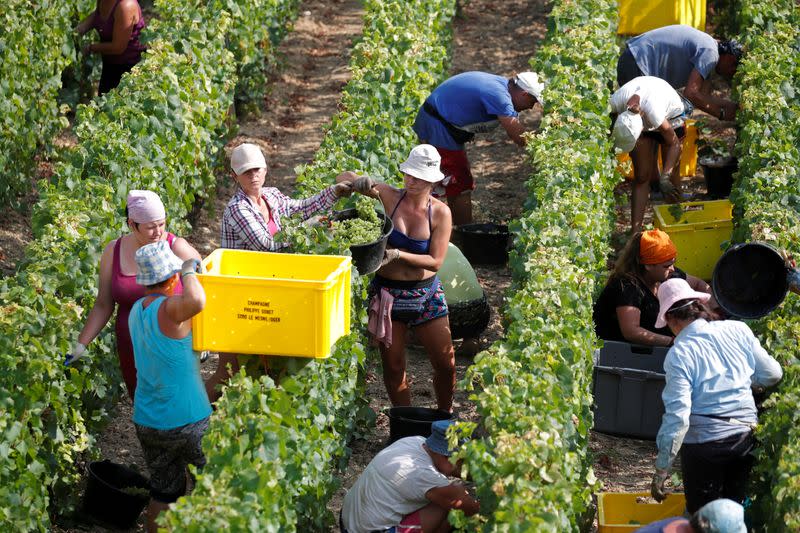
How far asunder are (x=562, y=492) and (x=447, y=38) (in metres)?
9.00

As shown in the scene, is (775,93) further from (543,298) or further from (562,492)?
(562,492)

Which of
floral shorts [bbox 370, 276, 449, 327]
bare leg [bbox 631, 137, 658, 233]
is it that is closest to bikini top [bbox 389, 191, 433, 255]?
floral shorts [bbox 370, 276, 449, 327]

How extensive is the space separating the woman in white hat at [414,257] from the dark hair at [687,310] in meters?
1.47

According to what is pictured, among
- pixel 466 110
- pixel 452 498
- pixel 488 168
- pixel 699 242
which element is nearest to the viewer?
pixel 452 498

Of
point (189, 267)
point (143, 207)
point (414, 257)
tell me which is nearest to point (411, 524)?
point (189, 267)

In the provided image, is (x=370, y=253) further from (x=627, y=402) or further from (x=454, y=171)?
(x=454, y=171)

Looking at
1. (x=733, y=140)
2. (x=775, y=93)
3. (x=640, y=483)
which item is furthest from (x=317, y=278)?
(x=733, y=140)

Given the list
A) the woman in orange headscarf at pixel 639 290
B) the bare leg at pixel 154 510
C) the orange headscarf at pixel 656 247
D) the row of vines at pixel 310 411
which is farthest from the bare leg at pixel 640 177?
the bare leg at pixel 154 510

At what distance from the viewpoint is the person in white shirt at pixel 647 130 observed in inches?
371

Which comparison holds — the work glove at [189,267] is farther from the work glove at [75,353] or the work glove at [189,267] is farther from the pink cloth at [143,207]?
the work glove at [75,353]

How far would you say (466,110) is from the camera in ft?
30.7

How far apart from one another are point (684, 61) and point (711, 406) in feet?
17.2

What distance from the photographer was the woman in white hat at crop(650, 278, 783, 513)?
19.0 feet

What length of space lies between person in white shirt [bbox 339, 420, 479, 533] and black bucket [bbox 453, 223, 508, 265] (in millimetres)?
4192
